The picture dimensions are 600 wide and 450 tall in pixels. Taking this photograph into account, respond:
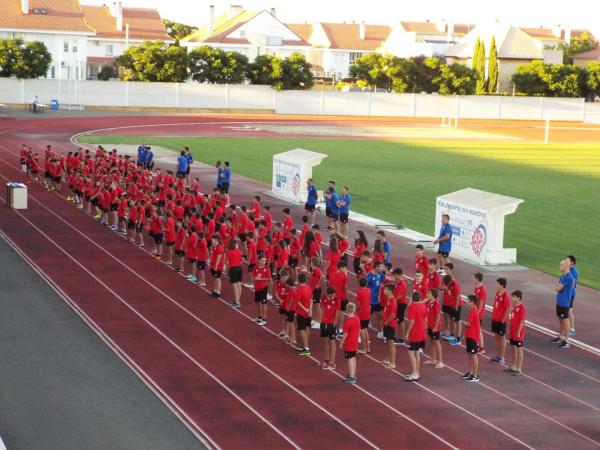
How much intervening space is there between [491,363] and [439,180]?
2594 cm

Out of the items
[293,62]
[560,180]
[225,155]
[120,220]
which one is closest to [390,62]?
[293,62]

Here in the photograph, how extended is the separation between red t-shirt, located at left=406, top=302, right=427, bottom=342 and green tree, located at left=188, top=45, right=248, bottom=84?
69.7 m

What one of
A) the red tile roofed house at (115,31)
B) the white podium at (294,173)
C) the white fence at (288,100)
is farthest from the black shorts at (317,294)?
the red tile roofed house at (115,31)

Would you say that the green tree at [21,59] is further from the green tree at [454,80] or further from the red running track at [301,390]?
the red running track at [301,390]

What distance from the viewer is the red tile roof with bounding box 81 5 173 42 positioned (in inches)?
4964

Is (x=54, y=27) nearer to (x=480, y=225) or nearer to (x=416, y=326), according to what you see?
(x=480, y=225)

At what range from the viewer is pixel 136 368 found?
15.9 meters

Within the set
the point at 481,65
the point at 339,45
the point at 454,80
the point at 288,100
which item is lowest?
the point at 288,100

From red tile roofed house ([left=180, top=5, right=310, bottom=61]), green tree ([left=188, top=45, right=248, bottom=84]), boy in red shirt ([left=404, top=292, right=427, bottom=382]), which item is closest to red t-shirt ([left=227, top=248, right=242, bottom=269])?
boy in red shirt ([left=404, top=292, right=427, bottom=382])

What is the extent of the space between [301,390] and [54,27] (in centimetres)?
8717

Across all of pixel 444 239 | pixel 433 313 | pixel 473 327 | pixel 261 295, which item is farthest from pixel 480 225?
pixel 473 327

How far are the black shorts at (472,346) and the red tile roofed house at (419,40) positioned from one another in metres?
103

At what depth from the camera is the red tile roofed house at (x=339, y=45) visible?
146750 millimetres

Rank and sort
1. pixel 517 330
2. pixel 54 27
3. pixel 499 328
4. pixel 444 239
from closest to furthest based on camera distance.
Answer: pixel 517 330
pixel 499 328
pixel 444 239
pixel 54 27
